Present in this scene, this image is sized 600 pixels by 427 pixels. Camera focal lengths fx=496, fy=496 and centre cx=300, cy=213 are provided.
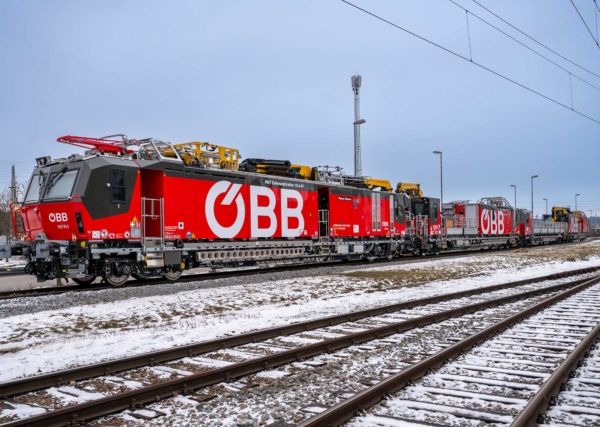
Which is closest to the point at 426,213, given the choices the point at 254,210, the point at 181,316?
the point at 254,210

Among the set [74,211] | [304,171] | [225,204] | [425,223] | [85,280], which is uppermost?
[304,171]

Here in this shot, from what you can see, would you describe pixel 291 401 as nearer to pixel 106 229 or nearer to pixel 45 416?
pixel 45 416

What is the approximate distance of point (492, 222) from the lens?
4156 centimetres

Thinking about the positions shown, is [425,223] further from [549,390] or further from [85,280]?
[549,390]

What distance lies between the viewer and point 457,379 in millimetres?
5723

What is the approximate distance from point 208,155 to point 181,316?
9.23 metres

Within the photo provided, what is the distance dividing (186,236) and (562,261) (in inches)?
785

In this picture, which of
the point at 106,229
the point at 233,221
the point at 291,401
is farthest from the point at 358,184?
the point at 291,401

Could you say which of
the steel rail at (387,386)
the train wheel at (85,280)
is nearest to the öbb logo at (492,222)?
the train wheel at (85,280)

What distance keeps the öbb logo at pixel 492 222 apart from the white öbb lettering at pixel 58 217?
33.1m

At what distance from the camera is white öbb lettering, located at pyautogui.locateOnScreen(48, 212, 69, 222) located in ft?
44.7

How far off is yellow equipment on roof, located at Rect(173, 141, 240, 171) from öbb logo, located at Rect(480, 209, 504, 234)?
26.7 meters

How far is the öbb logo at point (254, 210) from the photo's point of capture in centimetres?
1730

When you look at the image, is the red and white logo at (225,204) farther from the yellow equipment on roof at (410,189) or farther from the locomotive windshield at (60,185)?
the yellow equipment on roof at (410,189)
